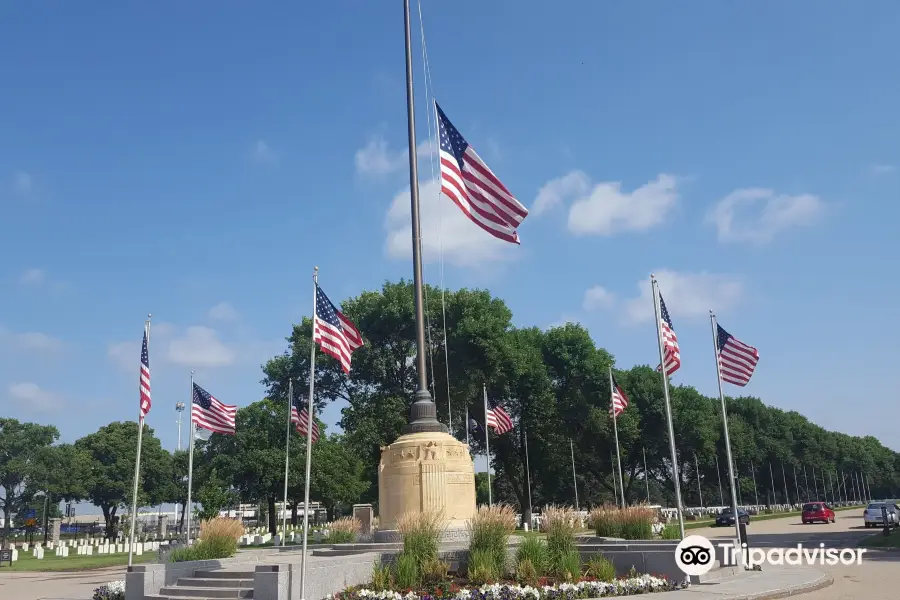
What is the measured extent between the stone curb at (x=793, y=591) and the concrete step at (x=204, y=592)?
9445 mm

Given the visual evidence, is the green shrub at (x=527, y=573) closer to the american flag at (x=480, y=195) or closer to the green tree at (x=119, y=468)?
the american flag at (x=480, y=195)

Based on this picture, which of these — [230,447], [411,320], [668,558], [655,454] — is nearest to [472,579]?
[668,558]

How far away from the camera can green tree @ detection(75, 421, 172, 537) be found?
68.9 m

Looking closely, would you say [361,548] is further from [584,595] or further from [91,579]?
[91,579]

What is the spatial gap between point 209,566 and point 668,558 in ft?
34.5

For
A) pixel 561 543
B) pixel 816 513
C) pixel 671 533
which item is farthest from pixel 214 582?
pixel 816 513

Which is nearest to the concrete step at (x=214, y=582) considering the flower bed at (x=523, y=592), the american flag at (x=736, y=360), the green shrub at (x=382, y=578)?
the flower bed at (x=523, y=592)

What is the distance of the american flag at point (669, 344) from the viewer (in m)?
20.8

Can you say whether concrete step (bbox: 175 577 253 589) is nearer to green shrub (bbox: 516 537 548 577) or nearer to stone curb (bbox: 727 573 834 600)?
green shrub (bbox: 516 537 548 577)

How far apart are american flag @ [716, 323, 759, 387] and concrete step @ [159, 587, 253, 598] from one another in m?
15.0

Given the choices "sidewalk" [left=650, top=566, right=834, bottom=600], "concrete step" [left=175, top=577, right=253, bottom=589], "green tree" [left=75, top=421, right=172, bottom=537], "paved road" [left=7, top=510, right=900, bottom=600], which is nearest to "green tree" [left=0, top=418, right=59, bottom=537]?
→ "green tree" [left=75, top=421, right=172, bottom=537]

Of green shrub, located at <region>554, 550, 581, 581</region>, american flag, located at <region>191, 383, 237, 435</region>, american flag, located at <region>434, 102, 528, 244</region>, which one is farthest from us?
american flag, located at <region>191, 383, 237, 435</region>

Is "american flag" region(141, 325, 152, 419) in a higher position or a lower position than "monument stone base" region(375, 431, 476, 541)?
higher

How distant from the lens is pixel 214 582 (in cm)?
1559
